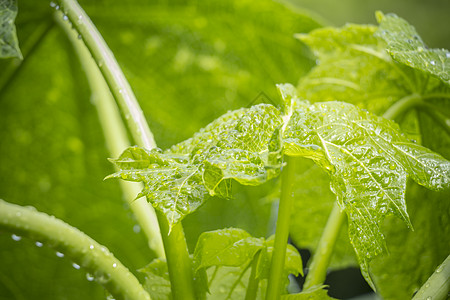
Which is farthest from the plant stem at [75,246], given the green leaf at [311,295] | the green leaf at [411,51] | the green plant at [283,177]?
the green leaf at [411,51]

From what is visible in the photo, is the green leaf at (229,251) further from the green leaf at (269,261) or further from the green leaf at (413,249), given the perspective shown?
the green leaf at (413,249)

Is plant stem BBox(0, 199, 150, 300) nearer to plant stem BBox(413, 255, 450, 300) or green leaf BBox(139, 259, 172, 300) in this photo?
green leaf BBox(139, 259, 172, 300)

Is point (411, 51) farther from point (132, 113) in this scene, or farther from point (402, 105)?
point (132, 113)

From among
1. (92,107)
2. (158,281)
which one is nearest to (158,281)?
(158,281)

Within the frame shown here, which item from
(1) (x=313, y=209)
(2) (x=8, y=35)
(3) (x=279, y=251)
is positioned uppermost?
(2) (x=8, y=35)

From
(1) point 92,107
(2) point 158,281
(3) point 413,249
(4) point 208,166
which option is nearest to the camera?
(4) point 208,166

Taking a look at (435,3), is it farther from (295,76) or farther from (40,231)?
(40,231)

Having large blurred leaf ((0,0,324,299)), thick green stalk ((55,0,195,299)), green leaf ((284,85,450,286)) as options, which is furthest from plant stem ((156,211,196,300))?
large blurred leaf ((0,0,324,299))
